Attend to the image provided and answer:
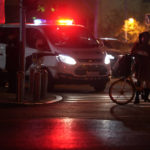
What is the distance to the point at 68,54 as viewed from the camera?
14.6 m

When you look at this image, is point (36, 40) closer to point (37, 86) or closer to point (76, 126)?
point (37, 86)

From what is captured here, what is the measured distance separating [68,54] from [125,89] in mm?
3175

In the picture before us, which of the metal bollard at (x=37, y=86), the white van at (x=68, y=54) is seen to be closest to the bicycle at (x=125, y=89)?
the metal bollard at (x=37, y=86)

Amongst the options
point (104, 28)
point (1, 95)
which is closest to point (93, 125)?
point (1, 95)

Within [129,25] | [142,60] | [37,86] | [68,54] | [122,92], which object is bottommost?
[122,92]

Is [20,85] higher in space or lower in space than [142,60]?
lower

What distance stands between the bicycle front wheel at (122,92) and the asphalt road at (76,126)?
0.16m

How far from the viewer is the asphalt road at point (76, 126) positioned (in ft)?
24.5

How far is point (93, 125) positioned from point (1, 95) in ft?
14.8

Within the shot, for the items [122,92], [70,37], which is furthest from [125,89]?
[70,37]

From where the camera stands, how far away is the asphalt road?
24.5ft

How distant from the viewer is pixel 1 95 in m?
13.1

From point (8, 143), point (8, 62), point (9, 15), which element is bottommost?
point (8, 143)

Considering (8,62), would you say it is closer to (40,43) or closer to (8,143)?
(40,43)
